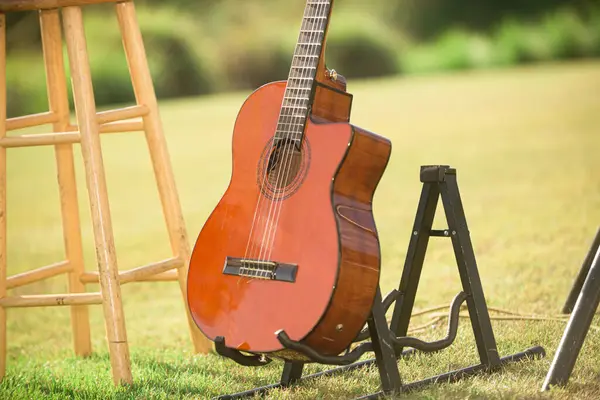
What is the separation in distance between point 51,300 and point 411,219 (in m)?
4.14

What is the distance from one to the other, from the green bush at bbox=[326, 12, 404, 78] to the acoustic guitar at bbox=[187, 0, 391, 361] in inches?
518

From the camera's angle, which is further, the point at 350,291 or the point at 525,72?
the point at 525,72

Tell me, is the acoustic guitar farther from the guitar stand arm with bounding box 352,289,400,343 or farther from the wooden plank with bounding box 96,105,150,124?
the wooden plank with bounding box 96,105,150,124

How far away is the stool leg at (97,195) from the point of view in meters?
2.71

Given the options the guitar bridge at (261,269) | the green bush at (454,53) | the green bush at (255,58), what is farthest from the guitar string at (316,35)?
the green bush at (454,53)

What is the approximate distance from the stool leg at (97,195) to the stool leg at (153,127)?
1.03 feet

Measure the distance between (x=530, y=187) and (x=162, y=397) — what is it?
5423 millimetres

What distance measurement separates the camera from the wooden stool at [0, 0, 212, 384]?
2.72 metres

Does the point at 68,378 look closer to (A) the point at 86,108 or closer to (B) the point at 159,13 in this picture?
(A) the point at 86,108

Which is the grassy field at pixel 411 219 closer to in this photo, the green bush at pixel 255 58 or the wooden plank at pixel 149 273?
the wooden plank at pixel 149 273

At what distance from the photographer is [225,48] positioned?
47.0ft

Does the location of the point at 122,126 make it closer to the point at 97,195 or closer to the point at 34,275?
the point at 97,195

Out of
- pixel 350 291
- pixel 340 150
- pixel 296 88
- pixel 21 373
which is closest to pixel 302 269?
pixel 350 291

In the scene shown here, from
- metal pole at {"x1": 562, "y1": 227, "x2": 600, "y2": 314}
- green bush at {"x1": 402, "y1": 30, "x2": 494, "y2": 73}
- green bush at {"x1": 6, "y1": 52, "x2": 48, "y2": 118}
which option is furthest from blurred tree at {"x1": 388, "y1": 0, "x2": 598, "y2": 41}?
metal pole at {"x1": 562, "y1": 227, "x2": 600, "y2": 314}
